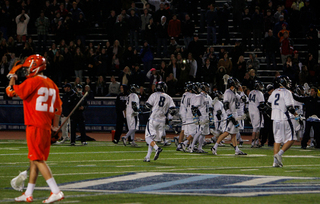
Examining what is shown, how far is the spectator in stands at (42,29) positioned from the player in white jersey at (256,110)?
44.2 ft

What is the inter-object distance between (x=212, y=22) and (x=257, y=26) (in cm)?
223

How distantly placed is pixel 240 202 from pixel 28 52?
21.8 metres

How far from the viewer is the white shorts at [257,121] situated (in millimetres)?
21778

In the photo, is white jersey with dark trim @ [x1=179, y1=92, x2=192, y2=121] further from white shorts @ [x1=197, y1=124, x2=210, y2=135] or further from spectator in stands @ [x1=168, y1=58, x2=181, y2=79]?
spectator in stands @ [x1=168, y1=58, x2=181, y2=79]

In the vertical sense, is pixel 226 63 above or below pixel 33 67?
above

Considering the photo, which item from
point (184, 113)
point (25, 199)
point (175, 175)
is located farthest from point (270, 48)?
point (25, 199)

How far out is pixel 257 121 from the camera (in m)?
21.9

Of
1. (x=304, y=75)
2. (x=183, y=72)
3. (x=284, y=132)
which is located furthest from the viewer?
(x=183, y=72)

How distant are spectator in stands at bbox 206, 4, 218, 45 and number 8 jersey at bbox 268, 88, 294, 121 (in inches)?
532

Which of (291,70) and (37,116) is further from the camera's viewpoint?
(291,70)

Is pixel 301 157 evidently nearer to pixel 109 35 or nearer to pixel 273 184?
pixel 273 184

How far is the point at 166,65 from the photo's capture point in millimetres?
28156

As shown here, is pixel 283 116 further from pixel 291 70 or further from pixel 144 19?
pixel 144 19

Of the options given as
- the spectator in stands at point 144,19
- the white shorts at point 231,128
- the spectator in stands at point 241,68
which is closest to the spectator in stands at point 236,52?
the spectator in stands at point 241,68
